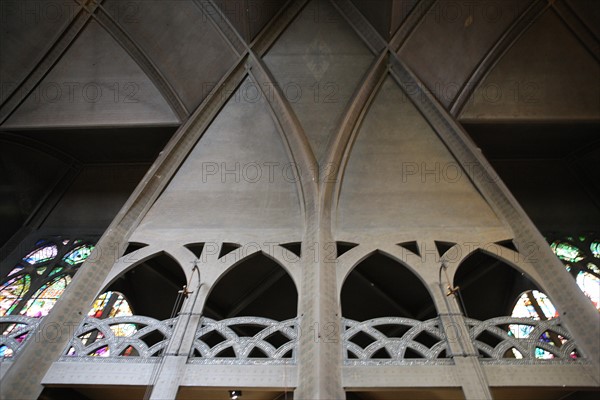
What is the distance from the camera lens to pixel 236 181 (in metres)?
9.81

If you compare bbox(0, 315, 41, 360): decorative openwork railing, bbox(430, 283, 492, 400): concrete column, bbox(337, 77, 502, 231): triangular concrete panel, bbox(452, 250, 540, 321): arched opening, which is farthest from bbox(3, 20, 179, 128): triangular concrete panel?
bbox(452, 250, 540, 321): arched opening

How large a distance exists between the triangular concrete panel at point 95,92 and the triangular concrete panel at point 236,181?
1871 millimetres

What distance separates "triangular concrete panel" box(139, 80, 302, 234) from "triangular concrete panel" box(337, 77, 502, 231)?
4.77 feet

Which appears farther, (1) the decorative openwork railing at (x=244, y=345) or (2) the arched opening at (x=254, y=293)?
(2) the arched opening at (x=254, y=293)

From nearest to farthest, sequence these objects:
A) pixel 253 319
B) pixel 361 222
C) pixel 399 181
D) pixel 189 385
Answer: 1. pixel 189 385
2. pixel 253 319
3. pixel 361 222
4. pixel 399 181

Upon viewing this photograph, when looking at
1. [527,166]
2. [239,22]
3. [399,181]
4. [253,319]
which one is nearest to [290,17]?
[239,22]

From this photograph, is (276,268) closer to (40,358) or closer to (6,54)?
(40,358)

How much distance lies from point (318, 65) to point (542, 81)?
6.03 metres

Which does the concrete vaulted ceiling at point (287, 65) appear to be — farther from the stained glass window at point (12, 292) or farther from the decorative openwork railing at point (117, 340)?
the decorative openwork railing at point (117, 340)

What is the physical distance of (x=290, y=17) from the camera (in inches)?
490

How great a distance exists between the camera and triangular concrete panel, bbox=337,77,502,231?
28.3 feet

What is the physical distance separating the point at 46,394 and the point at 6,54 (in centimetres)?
829

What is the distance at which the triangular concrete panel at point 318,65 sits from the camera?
11.1 meters

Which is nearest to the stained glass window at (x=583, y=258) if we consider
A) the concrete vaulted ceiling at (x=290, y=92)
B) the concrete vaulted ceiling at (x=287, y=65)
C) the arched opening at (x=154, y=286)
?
the concrete vaulted ceiling at (x=290, y=92)
